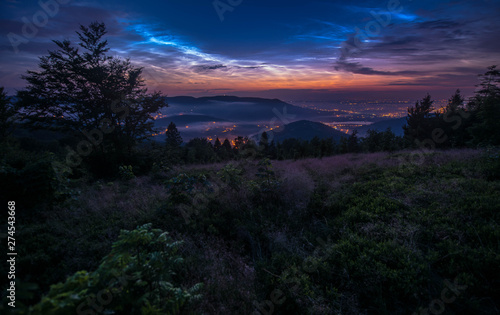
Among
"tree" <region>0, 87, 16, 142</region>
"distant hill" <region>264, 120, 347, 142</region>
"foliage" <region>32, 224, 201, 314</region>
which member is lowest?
"distant hill" <region>264, 120, 347, 142</region>

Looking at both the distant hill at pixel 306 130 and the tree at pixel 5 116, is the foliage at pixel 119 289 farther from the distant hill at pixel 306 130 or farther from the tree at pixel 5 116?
the distant hill at pixel 306 130

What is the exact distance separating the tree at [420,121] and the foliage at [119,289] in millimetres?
39436

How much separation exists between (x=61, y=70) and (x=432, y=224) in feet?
67.5

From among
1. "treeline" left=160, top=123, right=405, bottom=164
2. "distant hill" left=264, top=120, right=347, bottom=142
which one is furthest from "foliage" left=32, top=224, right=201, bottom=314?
"distant hill" left=264, top=120, right=347, bottom=142

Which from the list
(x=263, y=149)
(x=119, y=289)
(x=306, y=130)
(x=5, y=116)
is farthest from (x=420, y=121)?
(x=306, y=130)

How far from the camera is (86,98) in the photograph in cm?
1409

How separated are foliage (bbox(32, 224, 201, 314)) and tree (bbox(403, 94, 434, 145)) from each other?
1553 inches

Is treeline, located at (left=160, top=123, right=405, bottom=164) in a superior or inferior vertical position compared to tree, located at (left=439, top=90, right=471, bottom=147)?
inferior

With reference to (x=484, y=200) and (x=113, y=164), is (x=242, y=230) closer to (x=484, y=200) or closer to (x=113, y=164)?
(x=484, y=200)

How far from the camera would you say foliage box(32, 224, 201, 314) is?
2053mm

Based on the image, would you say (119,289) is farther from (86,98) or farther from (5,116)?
(5,116)

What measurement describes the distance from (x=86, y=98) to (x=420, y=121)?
47.6 m

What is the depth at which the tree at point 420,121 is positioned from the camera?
33531 mm

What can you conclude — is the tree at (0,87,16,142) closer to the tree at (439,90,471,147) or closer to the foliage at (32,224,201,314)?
the foliage at (32,224,201,314)
